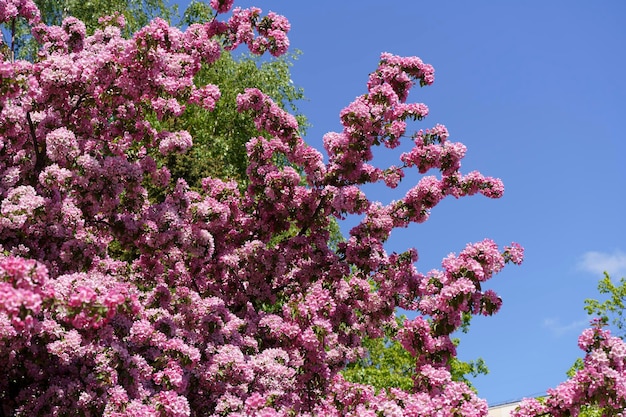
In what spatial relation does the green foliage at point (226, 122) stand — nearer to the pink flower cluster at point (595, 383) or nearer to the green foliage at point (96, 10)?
the green foliage at point (96, 10)

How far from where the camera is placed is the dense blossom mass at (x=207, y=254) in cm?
891

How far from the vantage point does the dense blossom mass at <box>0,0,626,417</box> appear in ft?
29.2

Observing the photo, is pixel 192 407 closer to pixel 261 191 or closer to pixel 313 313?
pixel 313 313

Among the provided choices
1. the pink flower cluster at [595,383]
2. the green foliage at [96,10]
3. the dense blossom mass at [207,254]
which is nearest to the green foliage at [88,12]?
the green foliage at [96,10]

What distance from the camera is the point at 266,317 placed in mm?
11352

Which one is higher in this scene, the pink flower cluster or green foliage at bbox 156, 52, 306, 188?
green foliage at bbox 156, 52, 306, 188

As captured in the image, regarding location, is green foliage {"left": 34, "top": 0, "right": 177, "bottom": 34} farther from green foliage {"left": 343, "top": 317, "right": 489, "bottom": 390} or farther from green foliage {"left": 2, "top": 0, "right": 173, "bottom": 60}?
green foliage {"left": 343, "top": 317, "right": 489, "bottom": 390}

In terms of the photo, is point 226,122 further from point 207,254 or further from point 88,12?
point 207,254

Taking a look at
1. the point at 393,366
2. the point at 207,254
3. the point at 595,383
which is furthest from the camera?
the point at 393,366

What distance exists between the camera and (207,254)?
10.7 meters

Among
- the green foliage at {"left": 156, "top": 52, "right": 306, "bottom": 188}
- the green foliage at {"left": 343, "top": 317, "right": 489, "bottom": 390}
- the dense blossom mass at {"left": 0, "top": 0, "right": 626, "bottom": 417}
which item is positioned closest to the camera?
the dense blossom mass at {"left": 0, "top": 0, "right": 626, "bottom": 417}

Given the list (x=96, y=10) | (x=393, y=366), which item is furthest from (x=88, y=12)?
(x=393, y=366)

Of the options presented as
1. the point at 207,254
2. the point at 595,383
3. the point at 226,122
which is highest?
the point at 226,122

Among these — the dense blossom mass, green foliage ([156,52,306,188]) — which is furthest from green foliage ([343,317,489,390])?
the dense blossom mass
